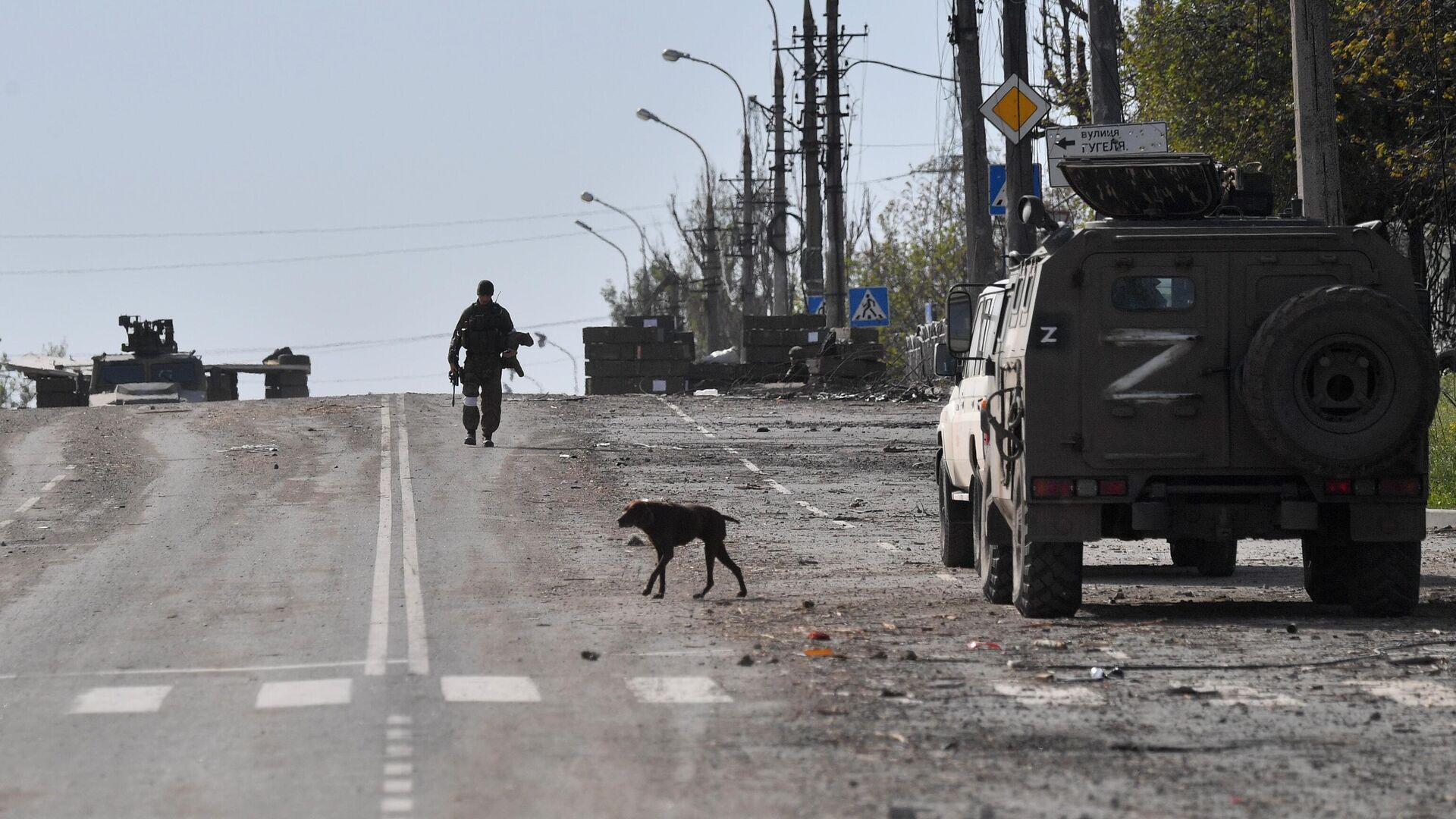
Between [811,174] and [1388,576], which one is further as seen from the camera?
[811,174]

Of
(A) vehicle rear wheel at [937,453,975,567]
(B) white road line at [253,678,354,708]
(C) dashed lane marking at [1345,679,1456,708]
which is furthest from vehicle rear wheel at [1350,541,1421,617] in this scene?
(B) white road line at [253,678,354,708]

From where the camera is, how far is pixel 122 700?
8281 mm

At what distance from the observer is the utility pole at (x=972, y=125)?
83.1ft

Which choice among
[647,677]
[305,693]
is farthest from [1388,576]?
[305,693]

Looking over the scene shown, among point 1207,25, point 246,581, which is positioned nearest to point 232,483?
point 246,581

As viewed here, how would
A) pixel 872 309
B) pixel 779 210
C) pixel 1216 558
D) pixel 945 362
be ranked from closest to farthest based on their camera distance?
pixel 945 362, pixel 1216 558, pixel 872 309, pixel 779 210

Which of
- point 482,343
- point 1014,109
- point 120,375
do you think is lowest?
point 482,343

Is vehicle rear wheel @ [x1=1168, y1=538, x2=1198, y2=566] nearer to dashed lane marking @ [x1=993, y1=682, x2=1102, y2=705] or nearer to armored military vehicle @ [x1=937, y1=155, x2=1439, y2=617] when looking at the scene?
armored military vehicle @ [x1=937, y1=155, x2=1439, y2=617]

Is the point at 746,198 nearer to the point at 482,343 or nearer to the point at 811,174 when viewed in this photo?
the point at 811,174

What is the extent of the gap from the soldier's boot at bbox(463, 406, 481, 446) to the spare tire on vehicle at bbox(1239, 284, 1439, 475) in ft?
50.8

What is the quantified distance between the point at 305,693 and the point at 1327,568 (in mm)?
6310

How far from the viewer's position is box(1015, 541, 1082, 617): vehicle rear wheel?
10727 mm

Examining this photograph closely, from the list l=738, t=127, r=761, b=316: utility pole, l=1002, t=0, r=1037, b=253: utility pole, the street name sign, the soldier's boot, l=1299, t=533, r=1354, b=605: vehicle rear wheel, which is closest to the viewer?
l=1299, t=533, r=1354, b=605: vehicle rear wheel

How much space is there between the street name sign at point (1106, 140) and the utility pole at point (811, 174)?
28.4 metres
